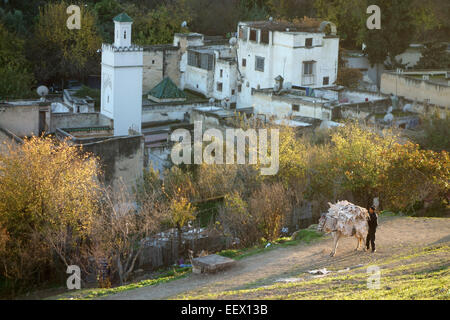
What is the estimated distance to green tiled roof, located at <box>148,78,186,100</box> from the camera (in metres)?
39.4

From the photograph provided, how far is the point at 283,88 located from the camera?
3562 centimetres

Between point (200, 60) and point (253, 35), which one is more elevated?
point (253, 35)

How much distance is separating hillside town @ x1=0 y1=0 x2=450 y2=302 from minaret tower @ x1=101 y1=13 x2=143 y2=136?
0.20ft

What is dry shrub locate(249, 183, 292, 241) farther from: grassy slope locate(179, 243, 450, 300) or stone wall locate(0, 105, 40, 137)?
stone wall locate(0, 105, 40, 137)

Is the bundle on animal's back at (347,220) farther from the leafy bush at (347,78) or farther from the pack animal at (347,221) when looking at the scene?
the leafy bush at (347,78)

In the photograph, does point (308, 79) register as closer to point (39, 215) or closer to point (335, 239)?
point (39, 215)

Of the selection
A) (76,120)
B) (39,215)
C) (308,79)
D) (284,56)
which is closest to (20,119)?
(76,120)

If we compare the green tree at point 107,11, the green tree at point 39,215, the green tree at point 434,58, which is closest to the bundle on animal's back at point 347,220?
the green tree at point 39,215

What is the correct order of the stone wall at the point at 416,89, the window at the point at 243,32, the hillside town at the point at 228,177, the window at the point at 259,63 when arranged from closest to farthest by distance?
the hillside town at the point at 228,177
the stone wall at the point at 416,89
the window at the point at 259,63
the window at the point at 243,32

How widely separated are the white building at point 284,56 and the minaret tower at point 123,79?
6.23 m

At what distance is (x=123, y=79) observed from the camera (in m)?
34.1

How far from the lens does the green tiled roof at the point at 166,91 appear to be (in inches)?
1553

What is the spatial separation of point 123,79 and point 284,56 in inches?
315

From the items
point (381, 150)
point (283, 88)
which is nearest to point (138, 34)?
point (283, 88)
